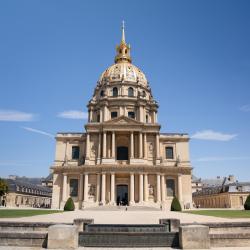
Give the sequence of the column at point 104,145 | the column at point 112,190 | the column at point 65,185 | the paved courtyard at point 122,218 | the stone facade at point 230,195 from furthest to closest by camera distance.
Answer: the stone facade at point 230,195
the column at point 104,145
the column at point 65,185
the column at point 112,190
the paved courtyard at point 122,218

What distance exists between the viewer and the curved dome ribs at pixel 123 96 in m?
56.4

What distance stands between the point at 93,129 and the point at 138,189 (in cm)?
1254

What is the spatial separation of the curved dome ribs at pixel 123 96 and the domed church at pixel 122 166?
2406 mm

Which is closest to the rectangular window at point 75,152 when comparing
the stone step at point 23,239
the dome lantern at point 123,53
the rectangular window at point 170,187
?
the rectangular window at point 170,187

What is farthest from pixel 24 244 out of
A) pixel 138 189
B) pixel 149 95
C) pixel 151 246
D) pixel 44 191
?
pixel 44 191

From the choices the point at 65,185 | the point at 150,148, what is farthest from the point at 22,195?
the point at 150,148

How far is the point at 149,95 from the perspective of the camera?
6206 cm

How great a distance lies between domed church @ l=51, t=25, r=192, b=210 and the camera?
45.8m

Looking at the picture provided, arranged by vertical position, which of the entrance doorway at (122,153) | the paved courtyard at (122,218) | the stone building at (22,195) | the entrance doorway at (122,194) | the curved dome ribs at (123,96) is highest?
Answer: the curved dome ribs at (123,96)

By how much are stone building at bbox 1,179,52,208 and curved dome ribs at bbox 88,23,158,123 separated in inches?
940

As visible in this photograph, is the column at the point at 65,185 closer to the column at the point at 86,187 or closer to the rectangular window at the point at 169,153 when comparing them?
the column at the point at 86,187

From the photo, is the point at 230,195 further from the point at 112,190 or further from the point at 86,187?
the point at 86,187

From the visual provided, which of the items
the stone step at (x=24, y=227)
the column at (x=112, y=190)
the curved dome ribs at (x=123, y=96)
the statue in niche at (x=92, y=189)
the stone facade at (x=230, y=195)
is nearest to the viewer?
the stone step at (x=24, y=227)

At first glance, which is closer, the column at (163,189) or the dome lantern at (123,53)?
the column at (163,189)
